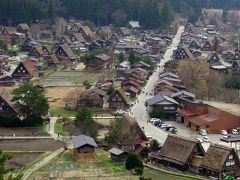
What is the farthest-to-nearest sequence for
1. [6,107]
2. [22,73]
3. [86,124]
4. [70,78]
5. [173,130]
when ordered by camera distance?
[70,78] → [22,73] → [6,107] → [173,130] → [86,124]

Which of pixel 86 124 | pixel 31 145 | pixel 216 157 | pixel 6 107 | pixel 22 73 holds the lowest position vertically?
pixel 22 73

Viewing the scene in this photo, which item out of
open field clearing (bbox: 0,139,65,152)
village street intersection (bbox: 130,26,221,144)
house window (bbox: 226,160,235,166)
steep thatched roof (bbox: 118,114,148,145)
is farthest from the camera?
village street intersection (bbox: 130,26,221,144)

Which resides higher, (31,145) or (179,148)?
(179,148)

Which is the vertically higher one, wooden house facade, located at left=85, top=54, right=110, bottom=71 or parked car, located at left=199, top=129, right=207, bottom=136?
parked car, located at left=199, top=129, right=207, bottom=136

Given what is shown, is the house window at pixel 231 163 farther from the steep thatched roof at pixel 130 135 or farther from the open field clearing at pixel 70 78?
the open field clearing at pixel 70 78

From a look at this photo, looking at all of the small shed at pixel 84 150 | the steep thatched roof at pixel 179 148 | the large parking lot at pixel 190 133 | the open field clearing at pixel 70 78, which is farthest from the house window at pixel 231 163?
the open field clearing at pixel 70 78

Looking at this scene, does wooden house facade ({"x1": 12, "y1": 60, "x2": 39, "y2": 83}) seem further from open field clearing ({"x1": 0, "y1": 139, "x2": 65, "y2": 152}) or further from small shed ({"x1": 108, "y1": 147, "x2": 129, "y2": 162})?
small shed ({"x1": 108, "y1": 147, "x2": 129, "y2": 162})

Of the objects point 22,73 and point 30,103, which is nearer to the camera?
point 30,103

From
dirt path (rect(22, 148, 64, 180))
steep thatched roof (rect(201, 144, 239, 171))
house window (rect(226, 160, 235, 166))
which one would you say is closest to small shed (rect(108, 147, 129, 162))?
dirt path (rect(22, 148, 64, 180))

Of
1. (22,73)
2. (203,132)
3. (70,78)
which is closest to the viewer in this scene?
(203,132)

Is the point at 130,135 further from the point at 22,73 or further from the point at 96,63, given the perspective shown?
the point at 96,63

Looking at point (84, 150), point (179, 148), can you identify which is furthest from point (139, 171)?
point (84, 150)
